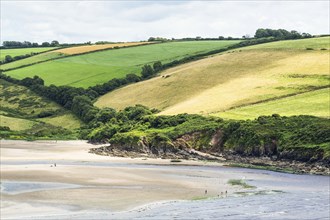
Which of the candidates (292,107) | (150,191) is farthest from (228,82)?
(150,191)

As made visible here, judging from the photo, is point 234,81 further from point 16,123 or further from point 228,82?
point 16,123

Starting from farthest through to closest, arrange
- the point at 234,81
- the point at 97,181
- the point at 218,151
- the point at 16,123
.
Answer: the point at 16,123
the point at 234,81
the point at 218,151
the point at 97,181

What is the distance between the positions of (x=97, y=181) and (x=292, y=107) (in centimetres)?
5320

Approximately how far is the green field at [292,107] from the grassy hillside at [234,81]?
506 cm

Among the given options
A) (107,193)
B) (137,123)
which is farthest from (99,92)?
(107,193)

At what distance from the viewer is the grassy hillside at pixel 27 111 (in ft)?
503

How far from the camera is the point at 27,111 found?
548 ft

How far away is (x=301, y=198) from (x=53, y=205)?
24369mm

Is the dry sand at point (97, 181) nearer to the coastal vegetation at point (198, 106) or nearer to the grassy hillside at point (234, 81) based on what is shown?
the coastal vegetation at point (198, 106)

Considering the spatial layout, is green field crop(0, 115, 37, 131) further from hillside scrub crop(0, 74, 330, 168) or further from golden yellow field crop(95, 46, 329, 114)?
hillside scrub crop(0, 74, 330, 168)

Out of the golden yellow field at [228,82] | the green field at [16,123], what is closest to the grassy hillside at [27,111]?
the green field at [16,123]

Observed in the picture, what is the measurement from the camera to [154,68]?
189m

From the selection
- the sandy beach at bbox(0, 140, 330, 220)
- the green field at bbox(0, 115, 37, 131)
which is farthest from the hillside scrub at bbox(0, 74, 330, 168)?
the green field at bbox(0, 115, 37, 131)

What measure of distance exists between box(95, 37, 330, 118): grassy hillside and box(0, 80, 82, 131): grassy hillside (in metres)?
11.9
